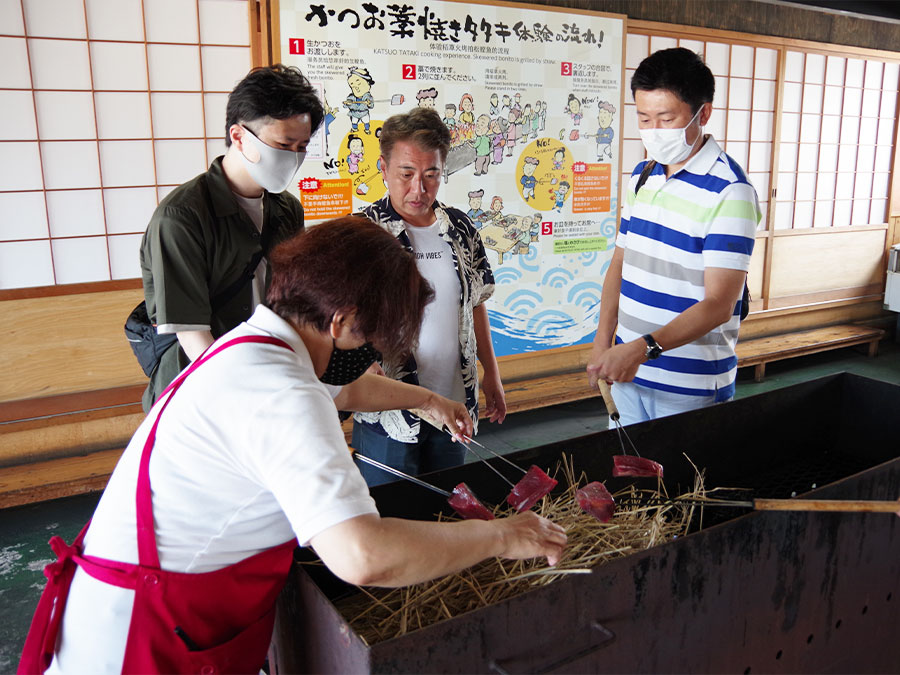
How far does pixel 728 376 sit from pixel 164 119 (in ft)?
9.51

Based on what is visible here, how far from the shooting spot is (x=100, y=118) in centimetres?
346

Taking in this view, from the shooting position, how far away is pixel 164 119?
3.60 meters

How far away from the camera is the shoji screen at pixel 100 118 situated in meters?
3.30

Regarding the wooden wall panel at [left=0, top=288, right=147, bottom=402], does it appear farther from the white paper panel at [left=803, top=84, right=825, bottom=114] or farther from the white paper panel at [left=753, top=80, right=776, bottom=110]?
the white paper panel at [left=803, top=84, right=825, bottom=114]

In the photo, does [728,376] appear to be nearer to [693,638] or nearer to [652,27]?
[693,638]

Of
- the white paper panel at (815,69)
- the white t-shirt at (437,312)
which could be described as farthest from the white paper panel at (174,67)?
the white paper panel at (815,69)

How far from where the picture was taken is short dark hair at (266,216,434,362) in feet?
3.90

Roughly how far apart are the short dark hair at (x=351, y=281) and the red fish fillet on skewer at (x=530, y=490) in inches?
26.3

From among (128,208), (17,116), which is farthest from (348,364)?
(17,116)

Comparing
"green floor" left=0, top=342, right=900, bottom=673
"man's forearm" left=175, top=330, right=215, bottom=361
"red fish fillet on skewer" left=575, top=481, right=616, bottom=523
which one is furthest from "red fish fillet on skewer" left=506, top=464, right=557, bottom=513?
"green floor" left=0, top=342, right=900, bottom=673

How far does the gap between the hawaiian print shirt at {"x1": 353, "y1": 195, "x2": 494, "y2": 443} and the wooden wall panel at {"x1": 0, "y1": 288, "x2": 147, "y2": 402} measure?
1.95 m

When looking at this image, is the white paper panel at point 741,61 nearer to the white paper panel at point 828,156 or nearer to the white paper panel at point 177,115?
the white paper panel at point 828,156

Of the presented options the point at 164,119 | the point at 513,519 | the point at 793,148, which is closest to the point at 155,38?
the point at 164,119

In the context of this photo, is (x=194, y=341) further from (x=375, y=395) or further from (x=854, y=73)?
(x=854, y=73)
